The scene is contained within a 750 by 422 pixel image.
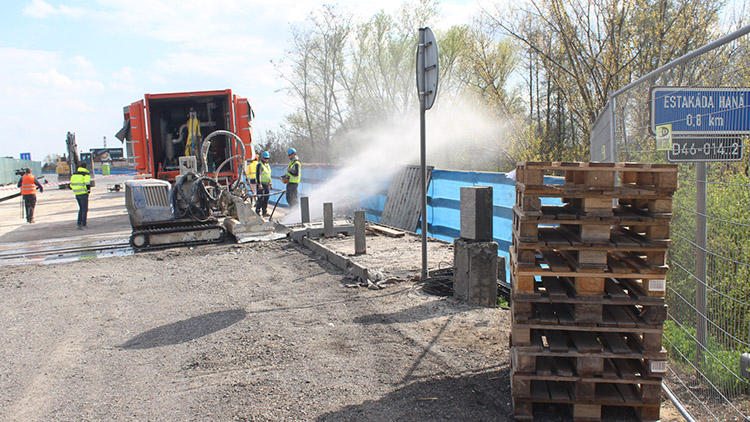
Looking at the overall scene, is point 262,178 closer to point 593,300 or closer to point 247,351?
point 247,351

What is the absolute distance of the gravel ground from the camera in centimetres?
384

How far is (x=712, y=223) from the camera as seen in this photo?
3.81 m

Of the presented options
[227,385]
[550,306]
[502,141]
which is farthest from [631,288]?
[502,141]

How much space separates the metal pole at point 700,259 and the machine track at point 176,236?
368 inches

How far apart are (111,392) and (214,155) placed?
1185 centimetres

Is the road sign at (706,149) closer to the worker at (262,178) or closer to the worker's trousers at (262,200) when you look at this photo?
the worker's trousers at (262,200)

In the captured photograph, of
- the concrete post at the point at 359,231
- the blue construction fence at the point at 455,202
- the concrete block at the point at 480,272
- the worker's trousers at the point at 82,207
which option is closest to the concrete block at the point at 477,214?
the concrete block at the point at 480,272

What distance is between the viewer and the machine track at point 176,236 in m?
10.9

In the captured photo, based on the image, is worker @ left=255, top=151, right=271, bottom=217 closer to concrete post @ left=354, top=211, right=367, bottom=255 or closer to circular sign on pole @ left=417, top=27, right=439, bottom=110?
concrete post @ left=354, top=211, right=367, bottom=255

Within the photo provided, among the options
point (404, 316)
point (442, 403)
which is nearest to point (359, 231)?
point (404, 316)

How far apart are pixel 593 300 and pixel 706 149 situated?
129 cm

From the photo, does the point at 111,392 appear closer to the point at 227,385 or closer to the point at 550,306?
the point at 227,385

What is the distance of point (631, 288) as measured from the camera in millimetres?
3576

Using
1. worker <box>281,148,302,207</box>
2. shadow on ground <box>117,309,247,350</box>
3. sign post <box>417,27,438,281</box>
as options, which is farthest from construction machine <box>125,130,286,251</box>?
sign post <box>417,27,438,281</box>
